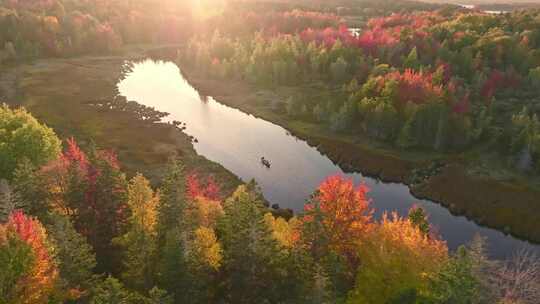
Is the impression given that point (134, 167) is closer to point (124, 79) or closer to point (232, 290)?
point (232, 290)

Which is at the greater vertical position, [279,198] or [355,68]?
[355,68]

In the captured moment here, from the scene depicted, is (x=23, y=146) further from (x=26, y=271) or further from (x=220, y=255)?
(x=220, y=255)

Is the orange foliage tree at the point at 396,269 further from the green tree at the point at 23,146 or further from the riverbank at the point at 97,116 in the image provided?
the green tree at the point at 23,146

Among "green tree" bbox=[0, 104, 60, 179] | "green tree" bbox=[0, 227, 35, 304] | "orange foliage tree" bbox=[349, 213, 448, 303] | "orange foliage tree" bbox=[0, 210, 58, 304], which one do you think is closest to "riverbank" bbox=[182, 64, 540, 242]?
"orange foliage tree" bbox=[349, 213, 448, 303]

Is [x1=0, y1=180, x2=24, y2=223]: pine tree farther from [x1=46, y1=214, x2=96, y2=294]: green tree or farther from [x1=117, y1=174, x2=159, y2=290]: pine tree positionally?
[x1=117, y1=174, x2=159, y2=290]: pine tree

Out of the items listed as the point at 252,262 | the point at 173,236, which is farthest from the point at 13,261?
the point at 252,262

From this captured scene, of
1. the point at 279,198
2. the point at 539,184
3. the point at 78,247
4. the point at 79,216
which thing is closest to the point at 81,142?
the point at 279,198
